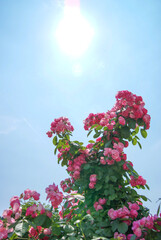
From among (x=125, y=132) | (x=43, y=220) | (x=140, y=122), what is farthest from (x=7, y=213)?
(x=140, y=122)

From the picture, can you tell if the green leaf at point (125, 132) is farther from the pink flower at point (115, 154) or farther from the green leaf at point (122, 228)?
the green leaf at point (122, 228)

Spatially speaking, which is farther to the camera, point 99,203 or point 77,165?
point 77,165

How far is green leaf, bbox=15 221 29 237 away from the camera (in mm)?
1697

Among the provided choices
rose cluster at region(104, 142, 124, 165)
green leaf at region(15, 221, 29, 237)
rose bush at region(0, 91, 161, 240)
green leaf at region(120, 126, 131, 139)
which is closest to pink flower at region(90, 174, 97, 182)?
rose bush at region(0, 91, 161, 240)

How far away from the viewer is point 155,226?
1.96m

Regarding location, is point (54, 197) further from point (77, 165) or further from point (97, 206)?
point (77, 165)

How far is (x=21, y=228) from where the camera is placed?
1.73 metres

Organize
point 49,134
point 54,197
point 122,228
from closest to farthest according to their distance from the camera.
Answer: point 54,197 → point 122,228 → point 49,134

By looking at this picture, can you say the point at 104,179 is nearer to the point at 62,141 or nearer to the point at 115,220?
the point at 115,220

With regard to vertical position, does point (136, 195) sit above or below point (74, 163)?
below

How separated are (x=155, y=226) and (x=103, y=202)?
104cm

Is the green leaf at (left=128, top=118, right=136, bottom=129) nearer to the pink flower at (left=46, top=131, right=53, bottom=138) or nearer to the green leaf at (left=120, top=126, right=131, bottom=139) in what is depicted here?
the green leaf at (left=120, top=126, right=131, bottom=139)

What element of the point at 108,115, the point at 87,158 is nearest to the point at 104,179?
the point at 87,158

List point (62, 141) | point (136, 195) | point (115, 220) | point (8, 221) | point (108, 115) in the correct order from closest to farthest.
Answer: point (8, 221) < point (115, 220) < point (136, 195) < point (108, 115) < point (62, 141)
